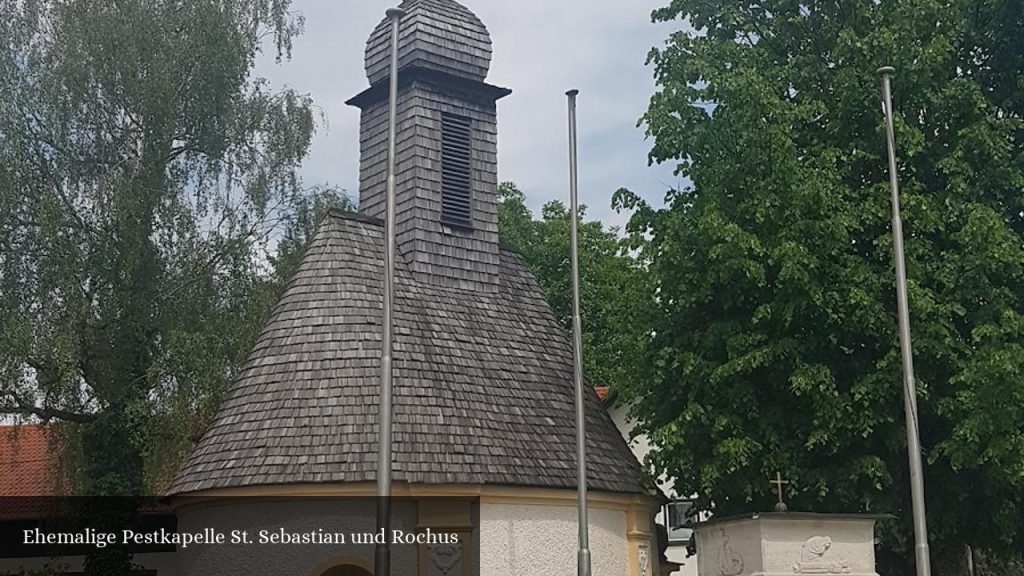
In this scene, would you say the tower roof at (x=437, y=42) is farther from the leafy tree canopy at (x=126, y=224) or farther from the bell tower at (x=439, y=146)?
the leafy tree canopy at (x=126, y=224)

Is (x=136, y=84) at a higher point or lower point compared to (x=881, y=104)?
higher

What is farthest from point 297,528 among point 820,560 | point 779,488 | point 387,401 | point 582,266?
point 582,266

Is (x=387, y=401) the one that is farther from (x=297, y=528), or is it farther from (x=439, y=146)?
(x=439, y=146)

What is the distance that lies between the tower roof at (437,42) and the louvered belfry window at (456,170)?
957 mm

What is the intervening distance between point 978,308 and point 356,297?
9.46 m

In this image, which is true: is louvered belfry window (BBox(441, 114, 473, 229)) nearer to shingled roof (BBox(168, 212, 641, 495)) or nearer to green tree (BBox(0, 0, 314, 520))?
shingled roof (BBox(168, 212, 641, 495))

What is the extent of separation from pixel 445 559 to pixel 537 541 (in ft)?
5.02

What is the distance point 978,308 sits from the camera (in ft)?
61.0

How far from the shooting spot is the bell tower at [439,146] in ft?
71.4

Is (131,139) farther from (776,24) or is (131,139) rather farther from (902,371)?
(902,371)

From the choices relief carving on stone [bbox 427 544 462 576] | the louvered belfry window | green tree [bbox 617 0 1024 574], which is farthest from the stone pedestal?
the louvered belfry window

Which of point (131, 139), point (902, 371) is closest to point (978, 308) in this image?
point (902, 371)

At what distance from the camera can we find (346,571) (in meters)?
17.8

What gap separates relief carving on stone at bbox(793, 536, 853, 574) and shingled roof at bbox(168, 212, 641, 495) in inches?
152
